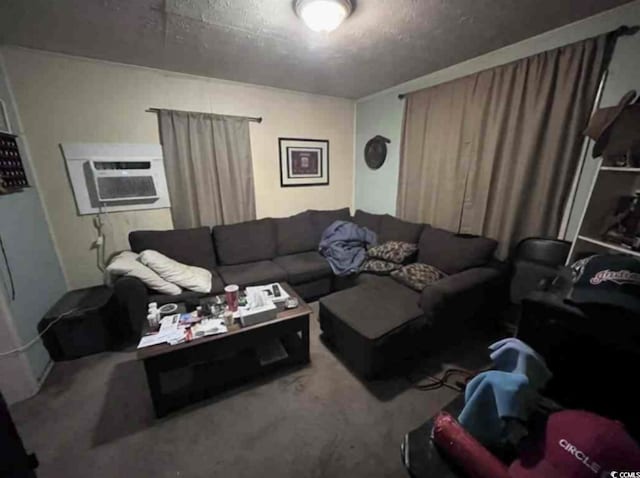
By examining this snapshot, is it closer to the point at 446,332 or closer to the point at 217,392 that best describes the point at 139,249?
the point at 217,392

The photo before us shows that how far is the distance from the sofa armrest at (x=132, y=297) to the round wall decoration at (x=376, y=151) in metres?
2.85

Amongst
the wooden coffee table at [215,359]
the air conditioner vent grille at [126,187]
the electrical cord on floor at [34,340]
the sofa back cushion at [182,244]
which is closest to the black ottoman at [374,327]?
the wooden coffee table at [215,359]

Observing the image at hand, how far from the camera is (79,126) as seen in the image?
2.26 m

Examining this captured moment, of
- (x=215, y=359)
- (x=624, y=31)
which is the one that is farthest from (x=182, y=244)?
(x=624, y=31)

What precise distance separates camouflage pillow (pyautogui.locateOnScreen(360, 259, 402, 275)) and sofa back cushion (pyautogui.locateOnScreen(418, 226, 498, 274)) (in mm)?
312

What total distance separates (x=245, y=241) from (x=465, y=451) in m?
2.56

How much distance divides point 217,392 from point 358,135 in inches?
131

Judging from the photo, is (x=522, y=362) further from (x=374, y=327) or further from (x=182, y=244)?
(x=182, y=244)

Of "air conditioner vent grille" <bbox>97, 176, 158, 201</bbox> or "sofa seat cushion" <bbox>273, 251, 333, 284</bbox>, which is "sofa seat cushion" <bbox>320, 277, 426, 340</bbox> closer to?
"sofa seat cushion" <bbox>273, 251, 333, 284</bbox>

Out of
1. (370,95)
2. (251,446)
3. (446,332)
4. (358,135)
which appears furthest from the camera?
(358,135)

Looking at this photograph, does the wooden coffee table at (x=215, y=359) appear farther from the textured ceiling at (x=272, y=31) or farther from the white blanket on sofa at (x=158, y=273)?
the textured ceiling at (x=272, y=31)

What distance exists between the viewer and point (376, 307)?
6.31 ft

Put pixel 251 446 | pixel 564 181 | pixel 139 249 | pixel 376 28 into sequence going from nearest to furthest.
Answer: pixel 251 446 < pixel 376 28 < pixel 564 181 < pixel 139 249

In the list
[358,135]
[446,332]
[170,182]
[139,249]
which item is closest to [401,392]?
[446,332]
